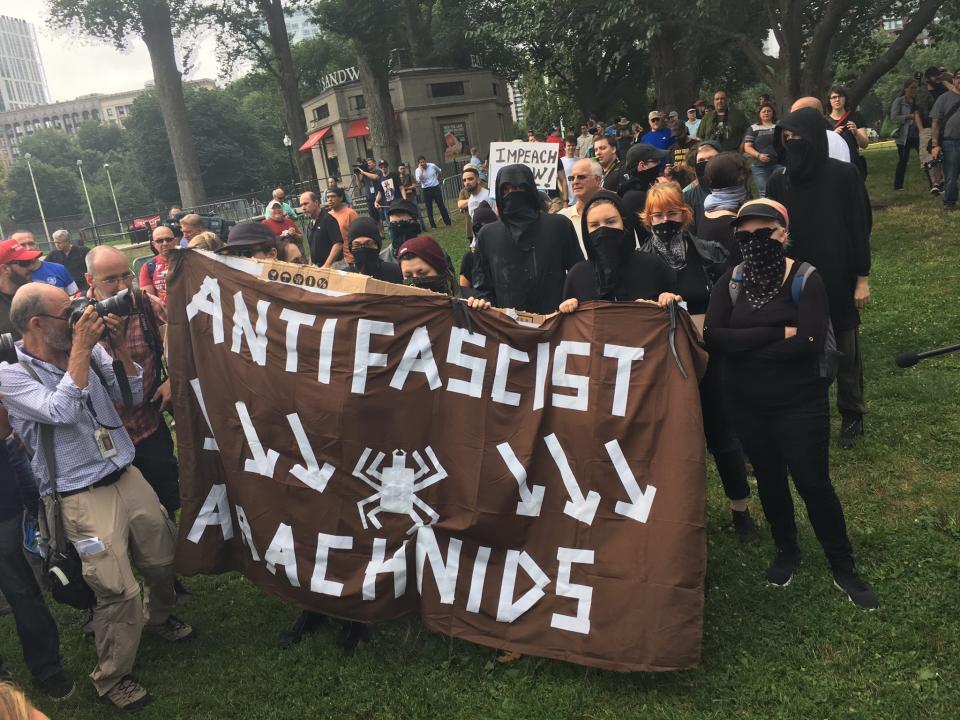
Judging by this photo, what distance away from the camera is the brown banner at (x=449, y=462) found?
3.54m

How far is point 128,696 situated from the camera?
3990 mm

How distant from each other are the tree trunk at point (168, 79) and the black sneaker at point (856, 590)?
3276 cm

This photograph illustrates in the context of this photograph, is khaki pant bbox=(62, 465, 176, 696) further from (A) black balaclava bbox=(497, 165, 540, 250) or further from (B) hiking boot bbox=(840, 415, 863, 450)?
(B) hiking boot bbox=(840, 415, 863, 450)

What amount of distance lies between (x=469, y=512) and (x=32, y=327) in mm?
2374

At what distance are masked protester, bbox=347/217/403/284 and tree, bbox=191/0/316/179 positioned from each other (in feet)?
97.4

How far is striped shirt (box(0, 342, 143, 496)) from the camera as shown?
373 centimetres

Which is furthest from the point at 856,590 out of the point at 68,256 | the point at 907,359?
the point at 68,256

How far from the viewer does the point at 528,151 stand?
337 inches

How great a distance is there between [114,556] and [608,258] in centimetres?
301

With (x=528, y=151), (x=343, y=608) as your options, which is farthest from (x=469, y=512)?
(x=528, y=151)

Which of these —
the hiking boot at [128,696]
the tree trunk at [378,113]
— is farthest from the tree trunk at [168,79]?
the hiking boot at [128,696]

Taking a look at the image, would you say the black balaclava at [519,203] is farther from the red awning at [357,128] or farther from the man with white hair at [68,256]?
the red awning at [357,128]

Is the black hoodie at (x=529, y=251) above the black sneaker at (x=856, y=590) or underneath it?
above

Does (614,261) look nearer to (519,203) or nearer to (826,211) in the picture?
(519,203)
